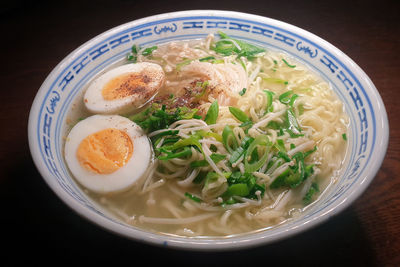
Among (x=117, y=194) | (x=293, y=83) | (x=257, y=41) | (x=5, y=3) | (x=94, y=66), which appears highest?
(x=5, y=3)

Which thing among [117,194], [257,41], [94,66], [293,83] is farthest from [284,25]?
[117,194]

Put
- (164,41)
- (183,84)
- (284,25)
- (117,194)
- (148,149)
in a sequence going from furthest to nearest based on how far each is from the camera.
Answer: (164,41) → (284,25) → (183,84) → (148,149) → (117,194)

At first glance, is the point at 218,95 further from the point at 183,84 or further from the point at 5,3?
the point at 5,3

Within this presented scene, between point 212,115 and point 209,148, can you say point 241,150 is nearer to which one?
point 209,148

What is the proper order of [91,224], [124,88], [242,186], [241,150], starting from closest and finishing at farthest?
1. [91,224]
2. [242,186]
3. [241,150]
4. [124,88]

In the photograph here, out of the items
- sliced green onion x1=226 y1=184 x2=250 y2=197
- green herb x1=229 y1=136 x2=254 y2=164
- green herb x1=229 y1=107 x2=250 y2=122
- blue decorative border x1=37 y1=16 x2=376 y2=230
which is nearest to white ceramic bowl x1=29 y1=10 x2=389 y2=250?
blue decorative border x1=37 y1=16 x2=376 y2=230

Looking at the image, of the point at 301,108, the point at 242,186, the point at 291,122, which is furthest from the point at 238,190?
the point at 301,108


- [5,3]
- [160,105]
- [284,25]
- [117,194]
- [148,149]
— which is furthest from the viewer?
[5,3]
